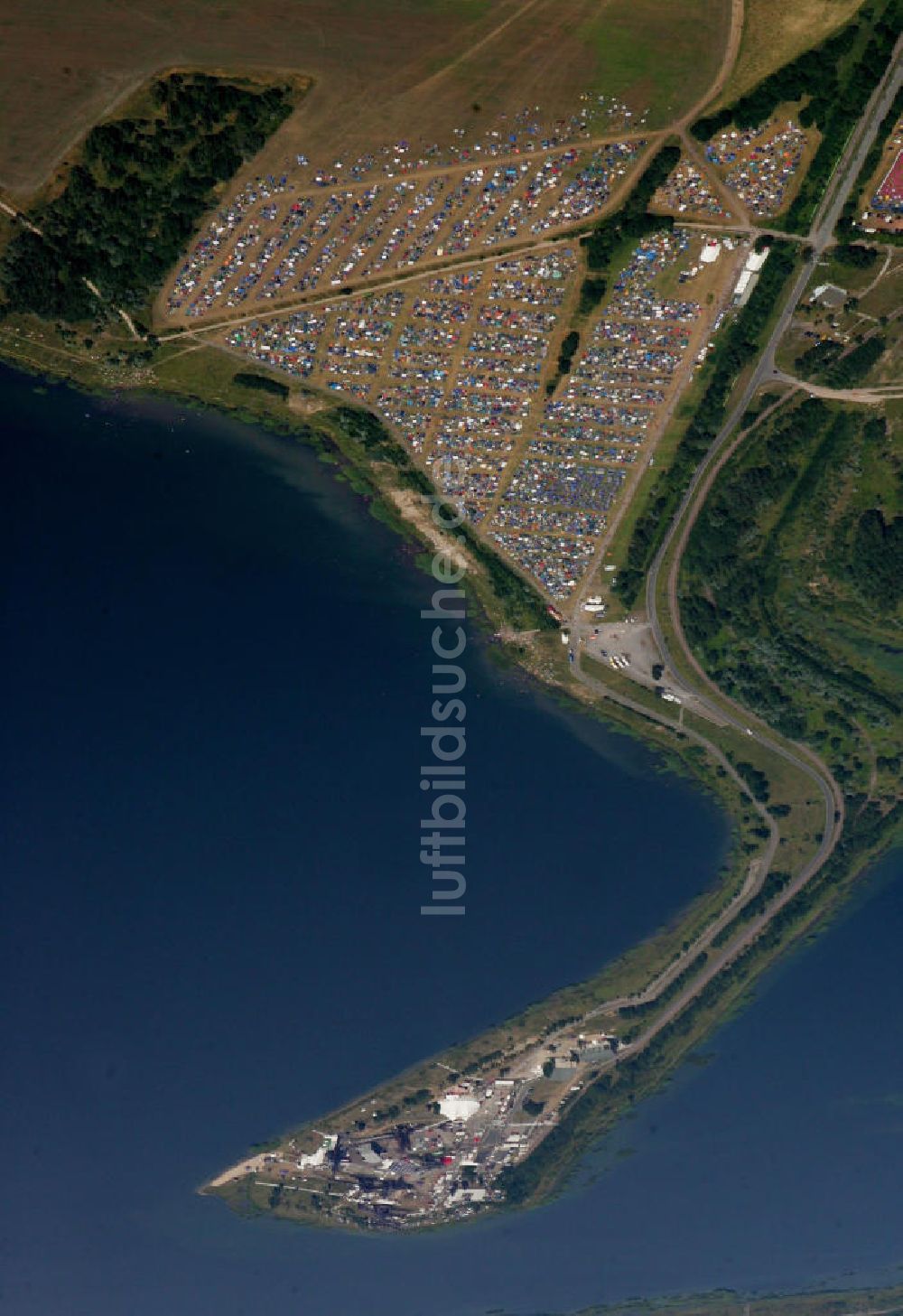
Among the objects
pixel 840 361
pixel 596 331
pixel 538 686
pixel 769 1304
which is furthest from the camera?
pixel 769 1304

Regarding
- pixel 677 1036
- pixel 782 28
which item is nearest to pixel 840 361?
pixel 782 28

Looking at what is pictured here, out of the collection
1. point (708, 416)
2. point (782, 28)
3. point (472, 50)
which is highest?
point (782, 28)

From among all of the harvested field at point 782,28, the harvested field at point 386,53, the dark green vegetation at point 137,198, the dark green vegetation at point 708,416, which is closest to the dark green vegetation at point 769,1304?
the dark green vegetation at point 708,416

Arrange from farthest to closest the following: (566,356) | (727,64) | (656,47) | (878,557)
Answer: (878,557)
(566,356)
(727,64)
(656,47)

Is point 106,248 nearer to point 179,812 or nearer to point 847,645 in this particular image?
point 179,812

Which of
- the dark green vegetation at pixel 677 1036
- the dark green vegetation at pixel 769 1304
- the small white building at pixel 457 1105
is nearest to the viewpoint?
the dark green vegetation at pixel 677 1036

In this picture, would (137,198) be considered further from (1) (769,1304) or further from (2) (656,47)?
(1) (769,1304)

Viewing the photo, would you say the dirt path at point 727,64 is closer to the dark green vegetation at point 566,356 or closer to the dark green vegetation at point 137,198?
the dark green vegetation at point 566,356
